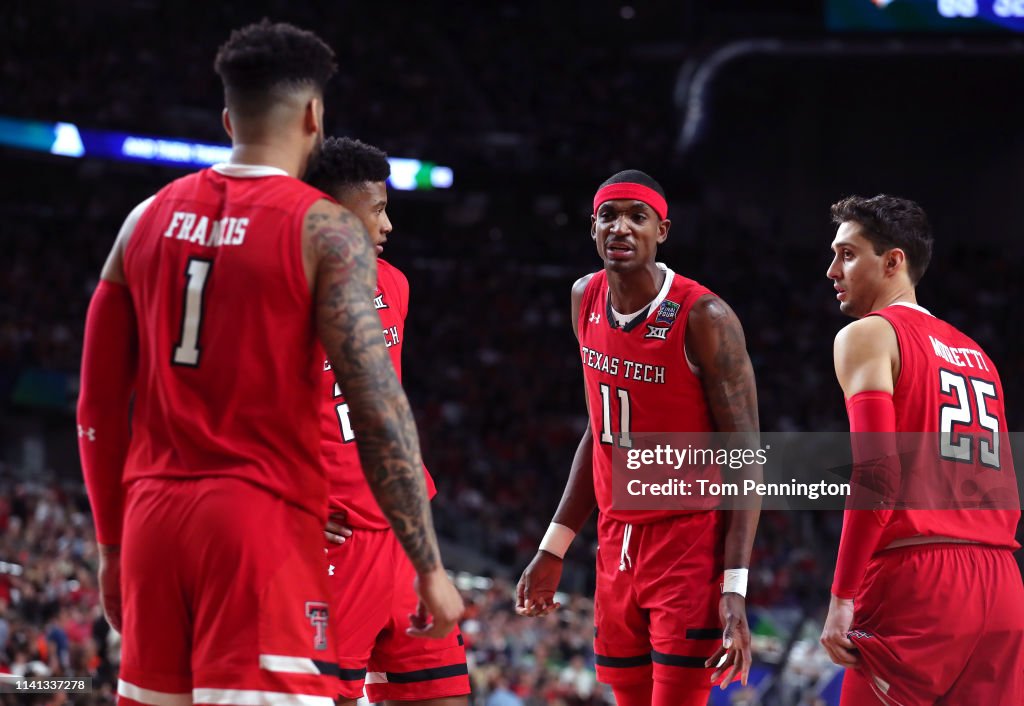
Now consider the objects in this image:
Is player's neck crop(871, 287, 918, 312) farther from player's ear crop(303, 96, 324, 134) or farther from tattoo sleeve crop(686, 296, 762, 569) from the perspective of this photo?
player's ear crop(303, 96, 324, 134)

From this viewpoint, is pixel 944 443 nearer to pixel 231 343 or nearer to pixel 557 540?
pixel 557 540

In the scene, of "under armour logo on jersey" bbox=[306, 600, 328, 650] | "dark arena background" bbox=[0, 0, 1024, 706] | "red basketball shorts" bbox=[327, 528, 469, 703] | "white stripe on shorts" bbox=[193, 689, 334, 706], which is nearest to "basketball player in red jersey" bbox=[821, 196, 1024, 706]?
"red basketball shorts" bbox=[327, 528, 469, 703]

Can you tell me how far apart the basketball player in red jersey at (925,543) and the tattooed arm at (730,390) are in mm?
409

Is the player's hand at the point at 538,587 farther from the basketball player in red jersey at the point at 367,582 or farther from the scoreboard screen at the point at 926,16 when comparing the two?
the scoreboard screen at the point at 926,16

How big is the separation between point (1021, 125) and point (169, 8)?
691 inches

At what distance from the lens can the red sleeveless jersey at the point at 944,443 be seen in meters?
3.73

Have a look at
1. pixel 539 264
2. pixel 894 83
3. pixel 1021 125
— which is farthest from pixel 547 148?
pixel 1021 125

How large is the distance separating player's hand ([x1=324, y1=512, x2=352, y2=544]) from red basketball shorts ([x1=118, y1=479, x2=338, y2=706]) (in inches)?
47.7

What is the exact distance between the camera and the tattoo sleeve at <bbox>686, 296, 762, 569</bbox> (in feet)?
13.4

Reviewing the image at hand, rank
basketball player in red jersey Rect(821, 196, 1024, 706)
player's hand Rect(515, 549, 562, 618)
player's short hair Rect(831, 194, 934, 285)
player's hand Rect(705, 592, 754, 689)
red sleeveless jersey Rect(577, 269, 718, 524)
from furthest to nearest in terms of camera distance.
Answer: player's hand Rect(515, 549, 562, 618)
red sleeveless jersey Rect(577, 269, 718, 524)
player's short hair Rect(831, 194, 934, 285)
player's hand Rect(705, 592, 754, 689)
basketball player in red jersey Rect(821, 196, 1024, 706)

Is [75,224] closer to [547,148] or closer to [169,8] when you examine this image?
[169,8]

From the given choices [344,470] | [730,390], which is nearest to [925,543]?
[730,390]

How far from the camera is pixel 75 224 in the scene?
21.8 m

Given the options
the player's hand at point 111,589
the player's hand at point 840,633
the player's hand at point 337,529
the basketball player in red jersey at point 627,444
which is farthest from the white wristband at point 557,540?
the player's hand at point 111,589
